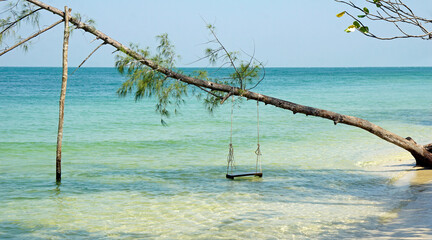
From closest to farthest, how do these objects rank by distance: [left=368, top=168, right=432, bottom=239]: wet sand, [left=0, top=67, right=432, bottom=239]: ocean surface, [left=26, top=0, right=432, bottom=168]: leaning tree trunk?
[left=368, top=168, right=432, bottom=239]: wet sand, [left=0, top=67, right=432, bottom=239]: ocean surface, [left=26, top=0, right=432, bottom=168]: leaning tree trunk

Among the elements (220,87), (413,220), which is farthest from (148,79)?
(413,220)

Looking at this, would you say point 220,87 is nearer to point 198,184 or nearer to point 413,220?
point 198,184

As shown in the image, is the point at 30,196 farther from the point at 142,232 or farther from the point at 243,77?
the point at 243,77

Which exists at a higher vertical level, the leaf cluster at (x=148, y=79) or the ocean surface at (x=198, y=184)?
the leaf cluster at (x=148, y=79)

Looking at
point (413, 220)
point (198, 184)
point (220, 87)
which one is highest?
point (220, 87)

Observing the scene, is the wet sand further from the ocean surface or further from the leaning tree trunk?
the leaning tree trunk

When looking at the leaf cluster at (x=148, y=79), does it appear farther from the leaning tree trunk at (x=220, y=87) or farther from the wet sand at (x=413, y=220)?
the wet sand at (x=413, y=220)

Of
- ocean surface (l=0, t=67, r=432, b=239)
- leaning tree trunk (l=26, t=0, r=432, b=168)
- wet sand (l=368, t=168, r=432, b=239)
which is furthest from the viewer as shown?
leaning tree trunk (l=26, t=0, r=432, b=168)

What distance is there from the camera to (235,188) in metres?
8.85

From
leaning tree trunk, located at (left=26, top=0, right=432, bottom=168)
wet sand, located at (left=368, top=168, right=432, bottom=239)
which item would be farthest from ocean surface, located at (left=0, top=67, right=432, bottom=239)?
leaning tree trunk, located at (left=26, top=0, right=432, bottom=168)

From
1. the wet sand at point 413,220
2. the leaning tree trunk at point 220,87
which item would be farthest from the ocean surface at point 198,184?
the leaning tree trunk at point 220,87

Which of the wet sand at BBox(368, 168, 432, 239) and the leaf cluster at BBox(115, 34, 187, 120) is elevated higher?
the leaf cluster at BBox(115, 34, 187, 120)

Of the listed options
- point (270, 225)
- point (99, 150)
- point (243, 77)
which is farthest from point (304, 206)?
point (99, 150)

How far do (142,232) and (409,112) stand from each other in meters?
20.5
